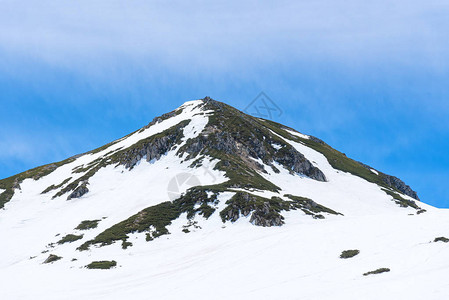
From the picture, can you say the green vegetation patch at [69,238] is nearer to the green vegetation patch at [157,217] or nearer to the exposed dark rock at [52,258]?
the green vegetation patch at [157,217]

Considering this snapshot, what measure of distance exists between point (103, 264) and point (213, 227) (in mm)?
17569

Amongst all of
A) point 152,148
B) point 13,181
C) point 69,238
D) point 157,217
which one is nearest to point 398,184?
point 152,148

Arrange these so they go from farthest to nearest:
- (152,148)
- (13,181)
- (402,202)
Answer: (13,181)
(152,148)
(402,202)

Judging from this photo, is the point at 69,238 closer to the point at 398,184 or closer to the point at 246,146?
the point at 246,146

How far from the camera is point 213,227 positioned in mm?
51812

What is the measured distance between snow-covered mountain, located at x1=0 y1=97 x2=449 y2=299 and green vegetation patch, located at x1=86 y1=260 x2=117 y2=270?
286 mm

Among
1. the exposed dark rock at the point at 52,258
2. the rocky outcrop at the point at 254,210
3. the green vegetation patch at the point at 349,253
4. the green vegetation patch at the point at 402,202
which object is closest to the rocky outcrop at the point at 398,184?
the green vegetation patch at the point at 402,202

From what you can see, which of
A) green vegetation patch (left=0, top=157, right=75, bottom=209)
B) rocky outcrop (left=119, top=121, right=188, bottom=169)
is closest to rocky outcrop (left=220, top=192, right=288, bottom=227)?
rocky outcrop (left=119, top=121, right=188, bottom=169)

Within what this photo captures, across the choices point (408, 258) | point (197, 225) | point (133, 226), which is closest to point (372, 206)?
point (197, 225)

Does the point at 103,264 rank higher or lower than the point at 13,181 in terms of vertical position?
lower

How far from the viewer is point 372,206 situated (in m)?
83.9

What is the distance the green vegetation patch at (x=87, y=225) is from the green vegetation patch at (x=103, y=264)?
20845 mm

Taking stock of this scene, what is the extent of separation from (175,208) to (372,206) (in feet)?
169

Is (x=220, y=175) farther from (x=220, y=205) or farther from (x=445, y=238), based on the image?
(x=445, y=238)
